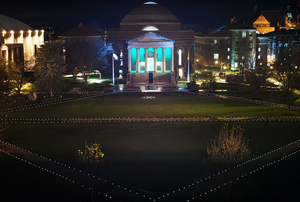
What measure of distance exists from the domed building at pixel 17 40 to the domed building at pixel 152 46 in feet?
70.5

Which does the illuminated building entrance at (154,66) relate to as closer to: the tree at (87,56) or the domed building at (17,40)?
the tree at (87,56)

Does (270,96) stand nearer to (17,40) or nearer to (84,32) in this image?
(17,40)

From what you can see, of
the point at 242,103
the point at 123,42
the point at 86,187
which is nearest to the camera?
the point at 86,187

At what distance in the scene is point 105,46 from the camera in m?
83.4

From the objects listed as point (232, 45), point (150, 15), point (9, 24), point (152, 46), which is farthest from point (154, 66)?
point (232, 45)

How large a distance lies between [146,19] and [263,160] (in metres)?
75.6

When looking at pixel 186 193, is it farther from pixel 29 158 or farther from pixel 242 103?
pixel 242 103

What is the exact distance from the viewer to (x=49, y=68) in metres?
50.8

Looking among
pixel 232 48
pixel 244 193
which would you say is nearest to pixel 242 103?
pixel 244 193

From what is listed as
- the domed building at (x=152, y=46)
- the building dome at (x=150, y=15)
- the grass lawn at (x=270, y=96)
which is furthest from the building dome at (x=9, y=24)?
the grass lawn at (x=270, y=96)

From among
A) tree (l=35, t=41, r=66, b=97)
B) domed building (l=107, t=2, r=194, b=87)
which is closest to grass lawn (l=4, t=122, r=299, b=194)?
tree (l=35, t=41, r=66, b=97)

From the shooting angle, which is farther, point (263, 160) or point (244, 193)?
point (263, 160)

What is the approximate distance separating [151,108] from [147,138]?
47.0 feet

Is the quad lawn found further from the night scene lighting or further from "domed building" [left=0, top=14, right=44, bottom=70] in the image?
"domed building" [left=0, top=14, right=44, bottom=70]
